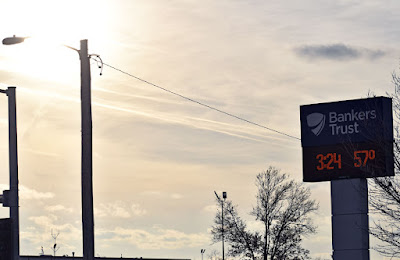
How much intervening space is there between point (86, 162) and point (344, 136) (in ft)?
62.4

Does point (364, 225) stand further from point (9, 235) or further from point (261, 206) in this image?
point (261, 206)

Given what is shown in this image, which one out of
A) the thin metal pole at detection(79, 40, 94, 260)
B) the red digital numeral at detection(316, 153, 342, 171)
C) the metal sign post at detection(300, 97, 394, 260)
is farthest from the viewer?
the red digital numeral at detection(316, 153, 342, 171)

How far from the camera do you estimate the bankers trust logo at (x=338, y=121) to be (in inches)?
1507

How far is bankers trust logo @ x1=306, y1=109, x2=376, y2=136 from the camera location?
38.3 meters

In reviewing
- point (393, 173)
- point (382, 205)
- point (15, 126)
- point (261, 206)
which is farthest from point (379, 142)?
point (261, 206)

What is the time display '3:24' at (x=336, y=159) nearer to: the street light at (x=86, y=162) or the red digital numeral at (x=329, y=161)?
the red digital numeral at (x=329, y=161)

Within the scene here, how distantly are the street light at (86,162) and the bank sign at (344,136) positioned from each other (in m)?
16.5

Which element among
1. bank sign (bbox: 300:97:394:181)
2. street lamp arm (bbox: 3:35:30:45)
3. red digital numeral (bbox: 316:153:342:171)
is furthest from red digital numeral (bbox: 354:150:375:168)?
street lamp arm (bbox: 3:35:30:45)

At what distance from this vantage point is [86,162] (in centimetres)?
2208

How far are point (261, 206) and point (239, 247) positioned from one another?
13.3ft

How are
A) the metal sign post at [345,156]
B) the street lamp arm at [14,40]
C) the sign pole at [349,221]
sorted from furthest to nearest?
the sign pole at [349,221]
the metal sign post at [345,156]
the street lamp arm at [14,40]

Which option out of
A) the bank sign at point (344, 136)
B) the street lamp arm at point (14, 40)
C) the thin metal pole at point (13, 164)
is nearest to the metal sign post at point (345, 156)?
the bank sign at point (344, 136)

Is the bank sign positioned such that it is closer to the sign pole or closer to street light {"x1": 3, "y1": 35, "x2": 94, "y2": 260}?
the sign pole

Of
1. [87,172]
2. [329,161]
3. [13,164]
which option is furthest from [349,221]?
[87,172]
